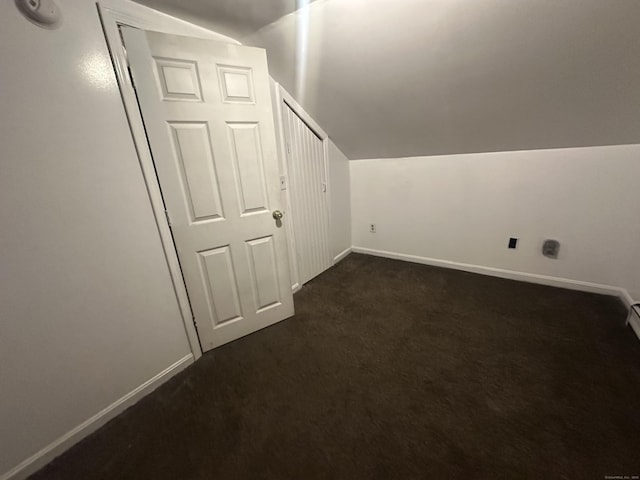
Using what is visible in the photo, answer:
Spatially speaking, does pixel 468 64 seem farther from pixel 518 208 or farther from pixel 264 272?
pixel 264 272

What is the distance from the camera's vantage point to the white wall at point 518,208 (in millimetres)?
2010

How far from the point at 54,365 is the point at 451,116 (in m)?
2.98

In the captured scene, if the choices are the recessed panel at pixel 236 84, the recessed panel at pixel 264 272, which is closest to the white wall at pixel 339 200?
the recessed panel at pixel 264 272

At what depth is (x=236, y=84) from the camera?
1573mm

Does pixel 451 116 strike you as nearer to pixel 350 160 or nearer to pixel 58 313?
pixel 350 160

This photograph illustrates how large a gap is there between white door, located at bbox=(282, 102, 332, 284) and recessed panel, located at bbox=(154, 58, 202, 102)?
845 millimetres

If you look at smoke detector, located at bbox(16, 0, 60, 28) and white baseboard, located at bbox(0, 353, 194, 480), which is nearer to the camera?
smoke detector, located at bbox(16, 0, 60, 28)

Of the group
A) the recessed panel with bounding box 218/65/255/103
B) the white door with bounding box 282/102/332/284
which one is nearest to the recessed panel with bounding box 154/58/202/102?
the recessed panel with bounding box 218/65/255/103

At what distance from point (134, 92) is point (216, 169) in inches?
21.1

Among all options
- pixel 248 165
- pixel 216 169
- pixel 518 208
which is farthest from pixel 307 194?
pixel 518 208

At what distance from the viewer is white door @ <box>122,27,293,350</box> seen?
1.39 m

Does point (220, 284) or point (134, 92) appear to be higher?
point (134, 92)

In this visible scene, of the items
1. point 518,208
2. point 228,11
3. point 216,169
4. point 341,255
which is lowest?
point 341,255

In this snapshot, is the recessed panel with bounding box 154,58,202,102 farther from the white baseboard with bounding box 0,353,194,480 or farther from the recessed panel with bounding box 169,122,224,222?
the white baseboard with bounding box 0,353,194,480
